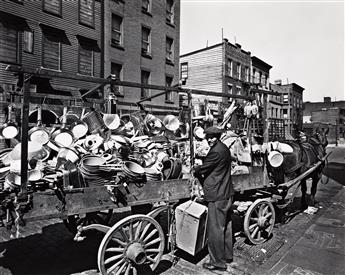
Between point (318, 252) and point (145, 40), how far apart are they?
19.2m

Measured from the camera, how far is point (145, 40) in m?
20.9

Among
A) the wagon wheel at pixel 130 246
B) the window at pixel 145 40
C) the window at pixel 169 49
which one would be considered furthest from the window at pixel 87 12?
the wagon wheel at pixel 130 246

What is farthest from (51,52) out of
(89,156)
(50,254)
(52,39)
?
(89,156)

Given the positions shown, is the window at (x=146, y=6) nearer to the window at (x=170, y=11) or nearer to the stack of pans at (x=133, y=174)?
the window at (x=170, y=11)

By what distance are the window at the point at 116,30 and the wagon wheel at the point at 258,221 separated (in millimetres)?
16275

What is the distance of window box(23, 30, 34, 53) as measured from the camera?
45.1ft

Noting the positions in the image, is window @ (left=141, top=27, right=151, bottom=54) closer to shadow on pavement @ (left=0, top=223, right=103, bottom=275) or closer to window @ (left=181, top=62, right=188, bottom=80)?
window @ (left=181, top=62, right=188, bottom=80)

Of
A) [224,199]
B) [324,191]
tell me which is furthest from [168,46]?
[224,199]

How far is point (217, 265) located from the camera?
4137 mm

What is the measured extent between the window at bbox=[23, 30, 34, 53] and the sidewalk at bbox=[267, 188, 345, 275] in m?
14.6

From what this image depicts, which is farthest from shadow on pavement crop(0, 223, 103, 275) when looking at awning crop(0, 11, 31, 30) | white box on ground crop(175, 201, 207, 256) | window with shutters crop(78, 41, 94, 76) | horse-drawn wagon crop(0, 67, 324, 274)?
window with shutters crop(78, 41, 94, 76)

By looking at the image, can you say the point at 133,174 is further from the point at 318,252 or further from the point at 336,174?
the point at 336,174

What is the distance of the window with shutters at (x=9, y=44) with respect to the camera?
12891 mm

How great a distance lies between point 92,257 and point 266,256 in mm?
3041
